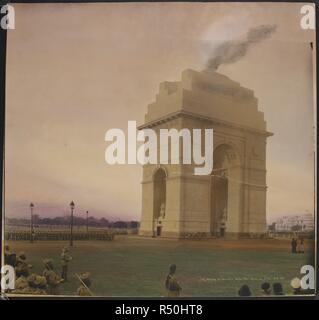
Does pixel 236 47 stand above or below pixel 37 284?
above

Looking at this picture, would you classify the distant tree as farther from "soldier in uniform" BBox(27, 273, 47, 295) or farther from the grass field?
"soldier in uniform" BBox(27, 273, 47, 295)

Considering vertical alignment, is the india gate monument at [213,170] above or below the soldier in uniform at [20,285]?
above

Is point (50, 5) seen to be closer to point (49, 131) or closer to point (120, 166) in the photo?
point (49, 131)

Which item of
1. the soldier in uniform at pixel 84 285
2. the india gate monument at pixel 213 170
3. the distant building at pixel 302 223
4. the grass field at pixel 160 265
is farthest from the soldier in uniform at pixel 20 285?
the distant building at pixel 302 223

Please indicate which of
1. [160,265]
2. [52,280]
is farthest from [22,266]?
[160,265]

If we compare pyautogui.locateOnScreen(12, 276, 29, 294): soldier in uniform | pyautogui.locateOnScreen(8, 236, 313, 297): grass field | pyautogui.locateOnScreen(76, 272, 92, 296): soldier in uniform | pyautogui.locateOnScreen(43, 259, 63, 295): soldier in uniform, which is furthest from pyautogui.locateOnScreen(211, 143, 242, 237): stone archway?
pyautogui.locateOnScreen(12, 276, 29, 294): soldier in uniform

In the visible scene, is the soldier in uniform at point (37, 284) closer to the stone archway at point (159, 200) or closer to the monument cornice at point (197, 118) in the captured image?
the stone archway at point (159, 200)

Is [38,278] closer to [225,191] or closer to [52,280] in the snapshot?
[52,280]
